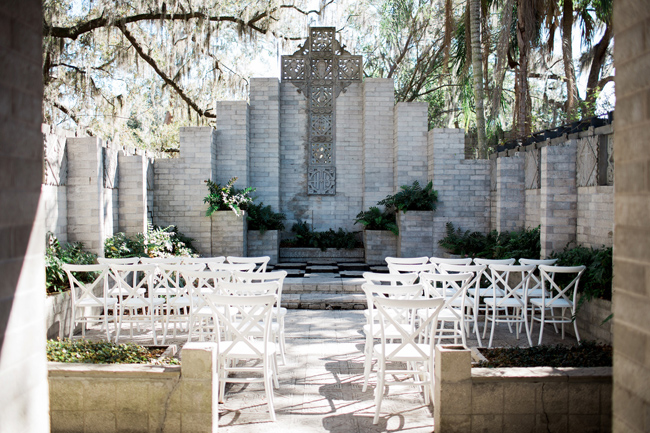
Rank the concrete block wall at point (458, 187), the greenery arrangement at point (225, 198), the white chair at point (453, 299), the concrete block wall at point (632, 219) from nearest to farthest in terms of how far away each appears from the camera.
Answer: the concrete block wall at point (632, 219), the white chair at point (453, 299), the greenery arrangement at point (225, 198), the concrete block wall at point (458, 187)

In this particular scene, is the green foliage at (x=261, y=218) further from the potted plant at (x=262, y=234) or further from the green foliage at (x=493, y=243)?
the green foliage at (x=493, y=243)

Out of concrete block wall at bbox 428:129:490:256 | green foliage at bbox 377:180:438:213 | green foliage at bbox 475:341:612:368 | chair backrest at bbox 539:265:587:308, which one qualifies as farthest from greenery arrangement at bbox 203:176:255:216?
green foliage at bbox 475:341:612:368

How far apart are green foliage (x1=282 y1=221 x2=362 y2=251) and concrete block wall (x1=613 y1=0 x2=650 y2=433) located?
9836mm

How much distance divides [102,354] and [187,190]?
23.7 feet

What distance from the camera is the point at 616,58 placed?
6.47 ft

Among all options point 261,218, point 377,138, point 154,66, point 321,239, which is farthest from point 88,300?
point 377,138

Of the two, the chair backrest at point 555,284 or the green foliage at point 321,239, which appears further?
the green foliage at point 321,239

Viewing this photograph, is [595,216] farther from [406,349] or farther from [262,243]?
[262,243]

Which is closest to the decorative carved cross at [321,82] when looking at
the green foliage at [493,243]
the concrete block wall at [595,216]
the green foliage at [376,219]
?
the green foliage at [376,219]

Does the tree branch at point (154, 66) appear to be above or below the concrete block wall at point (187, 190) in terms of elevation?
above

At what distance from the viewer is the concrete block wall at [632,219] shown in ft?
5.99

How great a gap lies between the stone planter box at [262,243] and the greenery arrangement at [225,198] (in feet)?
2.29

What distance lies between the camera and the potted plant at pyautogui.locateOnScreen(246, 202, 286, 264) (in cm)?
1127

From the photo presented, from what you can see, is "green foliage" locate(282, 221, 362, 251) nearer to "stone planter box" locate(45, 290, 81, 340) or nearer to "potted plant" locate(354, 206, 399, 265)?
"potted plant" locate(354, 206, 399, 265)
